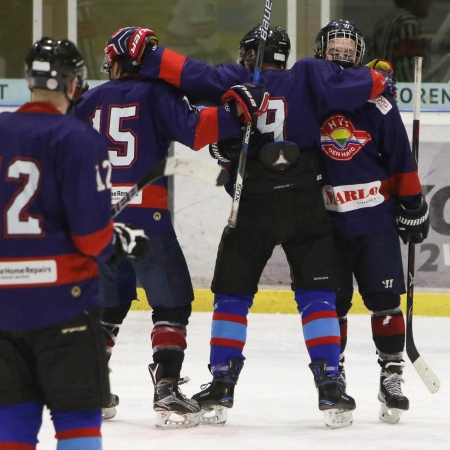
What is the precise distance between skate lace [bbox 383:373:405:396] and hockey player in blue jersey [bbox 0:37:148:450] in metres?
1.36

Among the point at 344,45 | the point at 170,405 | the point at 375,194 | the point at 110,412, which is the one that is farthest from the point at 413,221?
the point at 110,412

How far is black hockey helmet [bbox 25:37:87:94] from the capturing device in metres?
2.23

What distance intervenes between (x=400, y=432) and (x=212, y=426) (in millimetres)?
516

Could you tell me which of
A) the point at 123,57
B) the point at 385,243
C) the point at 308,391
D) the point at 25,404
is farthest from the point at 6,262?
the point at 308,391

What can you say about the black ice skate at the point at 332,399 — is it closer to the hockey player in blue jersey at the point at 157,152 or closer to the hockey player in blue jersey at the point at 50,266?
the hockey player in blue jersey at the point at 157,152

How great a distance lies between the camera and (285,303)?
18.3ft

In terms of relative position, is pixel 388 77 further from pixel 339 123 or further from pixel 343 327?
pixel 343 327

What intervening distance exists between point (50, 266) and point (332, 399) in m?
1.29

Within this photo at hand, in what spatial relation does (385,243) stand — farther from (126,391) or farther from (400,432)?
(126,391)

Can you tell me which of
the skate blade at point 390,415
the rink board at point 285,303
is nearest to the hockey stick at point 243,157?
the skate blade at point 390,415

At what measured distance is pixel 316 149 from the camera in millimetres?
3375

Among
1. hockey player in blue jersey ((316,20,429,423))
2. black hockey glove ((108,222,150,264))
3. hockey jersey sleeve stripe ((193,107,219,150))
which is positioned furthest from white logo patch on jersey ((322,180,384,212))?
black hockey glove ((108,222,150,264))

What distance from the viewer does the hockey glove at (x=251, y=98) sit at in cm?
319

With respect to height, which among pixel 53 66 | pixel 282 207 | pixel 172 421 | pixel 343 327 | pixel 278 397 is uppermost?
pixel 53 66
